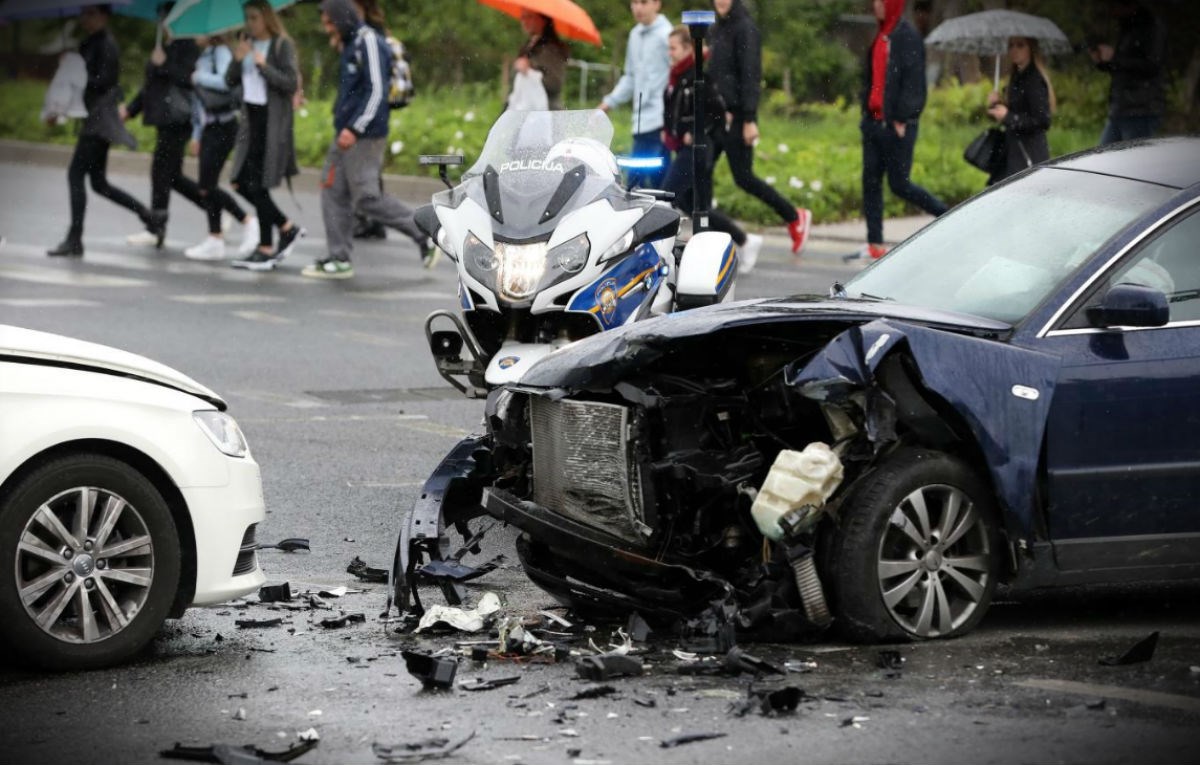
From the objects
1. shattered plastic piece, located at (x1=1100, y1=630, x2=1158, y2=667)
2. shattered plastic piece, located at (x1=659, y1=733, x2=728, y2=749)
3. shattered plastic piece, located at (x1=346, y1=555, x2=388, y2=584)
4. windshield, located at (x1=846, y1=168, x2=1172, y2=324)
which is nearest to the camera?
shattered plastic piece, located at (x1=659, y1=733, x2=728, y2=749)

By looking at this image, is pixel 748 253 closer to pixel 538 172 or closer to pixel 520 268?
pixel 538 172

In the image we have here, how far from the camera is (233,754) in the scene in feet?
16.4

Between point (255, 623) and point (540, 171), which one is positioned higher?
point (540, 171)

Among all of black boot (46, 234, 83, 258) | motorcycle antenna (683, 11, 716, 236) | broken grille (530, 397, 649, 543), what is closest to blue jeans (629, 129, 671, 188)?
black boot (46, 234, 83, 258)

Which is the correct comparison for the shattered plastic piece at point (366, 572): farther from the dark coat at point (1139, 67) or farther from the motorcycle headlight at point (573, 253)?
the dark coat at point (1139, 67)

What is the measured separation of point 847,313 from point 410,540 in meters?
1.67

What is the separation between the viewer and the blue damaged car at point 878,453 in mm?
6156

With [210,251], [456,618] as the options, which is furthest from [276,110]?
[456,618]

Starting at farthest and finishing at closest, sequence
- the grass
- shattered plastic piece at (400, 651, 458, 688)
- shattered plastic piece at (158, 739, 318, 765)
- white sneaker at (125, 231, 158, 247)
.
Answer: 1. the grass
2. white sneaker at (125, 231, 158, 247)
3. shattered plastic piece at (400, 651, 458, 688)
4. shattered plastic piece at (158, 739, 318, 765)

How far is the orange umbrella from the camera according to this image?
17266 millimetres

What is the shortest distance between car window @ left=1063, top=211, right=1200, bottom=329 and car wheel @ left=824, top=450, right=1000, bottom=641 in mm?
930

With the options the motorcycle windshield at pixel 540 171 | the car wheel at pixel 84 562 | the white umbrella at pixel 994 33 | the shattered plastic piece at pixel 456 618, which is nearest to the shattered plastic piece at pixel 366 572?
the shattered plastic piece at pixel 456 618

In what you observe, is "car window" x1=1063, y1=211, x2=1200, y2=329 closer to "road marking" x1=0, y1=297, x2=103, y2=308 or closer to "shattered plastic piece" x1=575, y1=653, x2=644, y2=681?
"shattered plastic piece" x1=575, y1=653, x2=644, y2=681

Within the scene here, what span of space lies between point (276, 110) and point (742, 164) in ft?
13.8
